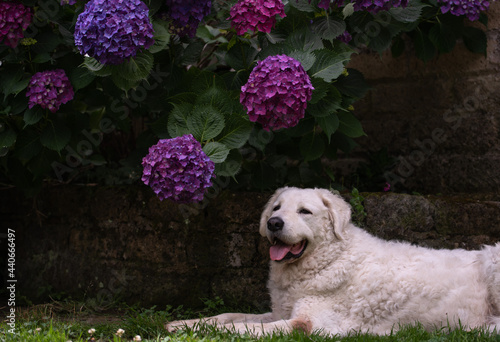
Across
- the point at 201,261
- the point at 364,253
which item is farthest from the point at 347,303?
the point at 201,261

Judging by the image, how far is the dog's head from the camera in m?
3.44

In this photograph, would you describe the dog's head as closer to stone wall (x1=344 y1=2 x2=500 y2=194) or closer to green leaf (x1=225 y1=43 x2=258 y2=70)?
green leaf (x1=225 y1=43 x2=258 y2=70)

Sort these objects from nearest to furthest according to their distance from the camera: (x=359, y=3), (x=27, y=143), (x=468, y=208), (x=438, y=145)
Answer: (x=359, y=3), (x=27, y=143), (x=468, y=208), (x=438, y=145)

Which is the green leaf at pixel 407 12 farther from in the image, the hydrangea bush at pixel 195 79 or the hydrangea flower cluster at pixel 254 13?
the hydrangea flower cluster at pixel 254 13

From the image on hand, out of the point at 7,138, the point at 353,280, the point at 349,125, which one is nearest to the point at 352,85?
the point at 349,125

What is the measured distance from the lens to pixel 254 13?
10.7ft

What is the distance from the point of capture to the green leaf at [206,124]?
3.34 meters

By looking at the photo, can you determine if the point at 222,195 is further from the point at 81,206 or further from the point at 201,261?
the point at 81,206

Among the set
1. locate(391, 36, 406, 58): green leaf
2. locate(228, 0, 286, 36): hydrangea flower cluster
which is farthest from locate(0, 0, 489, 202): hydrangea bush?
locate(391, 36, 406, 58): green leaf

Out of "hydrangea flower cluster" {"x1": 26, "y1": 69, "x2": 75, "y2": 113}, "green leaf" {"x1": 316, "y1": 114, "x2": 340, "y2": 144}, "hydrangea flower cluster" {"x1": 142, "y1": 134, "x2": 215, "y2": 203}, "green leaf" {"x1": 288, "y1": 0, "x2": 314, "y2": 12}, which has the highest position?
"green leaf" {"x1": 288, "y1": 0, "x2": 314, "y2": 12}

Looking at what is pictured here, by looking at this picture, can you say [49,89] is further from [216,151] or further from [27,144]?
[216,151]

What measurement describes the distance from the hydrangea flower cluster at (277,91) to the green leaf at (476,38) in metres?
2.25

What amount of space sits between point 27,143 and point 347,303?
8.03ft

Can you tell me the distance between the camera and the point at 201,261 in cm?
444
